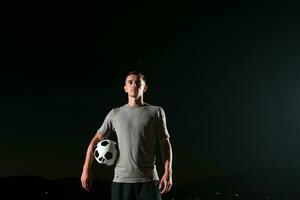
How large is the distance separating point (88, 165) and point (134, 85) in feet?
3.42

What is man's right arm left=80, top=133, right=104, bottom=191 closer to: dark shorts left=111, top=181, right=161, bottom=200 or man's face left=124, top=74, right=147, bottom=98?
dark shorts left=111, top=181, right=161, bottom=200

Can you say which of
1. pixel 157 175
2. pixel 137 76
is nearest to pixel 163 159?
pixel 157 175

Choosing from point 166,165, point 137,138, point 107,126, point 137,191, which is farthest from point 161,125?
point 137,191

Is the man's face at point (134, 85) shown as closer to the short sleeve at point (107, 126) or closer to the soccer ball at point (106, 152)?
the short sleeve at point (107, 126)

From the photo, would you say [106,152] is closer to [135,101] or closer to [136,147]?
[136,147]

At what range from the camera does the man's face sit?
549 centimetres

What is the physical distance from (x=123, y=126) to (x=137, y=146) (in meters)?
0.28

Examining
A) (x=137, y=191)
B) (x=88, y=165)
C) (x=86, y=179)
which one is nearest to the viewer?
(x=137, y=191)

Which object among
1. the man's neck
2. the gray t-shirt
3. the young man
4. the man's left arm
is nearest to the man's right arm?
the young man

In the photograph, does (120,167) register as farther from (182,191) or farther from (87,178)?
(182,191)

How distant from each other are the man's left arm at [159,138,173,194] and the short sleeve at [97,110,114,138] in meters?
0.61

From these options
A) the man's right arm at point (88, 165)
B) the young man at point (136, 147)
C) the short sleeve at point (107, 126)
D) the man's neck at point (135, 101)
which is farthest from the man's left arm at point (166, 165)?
the man's right arm at point (88, 165)

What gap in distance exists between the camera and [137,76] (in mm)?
5535

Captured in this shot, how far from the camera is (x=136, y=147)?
17.6ft
